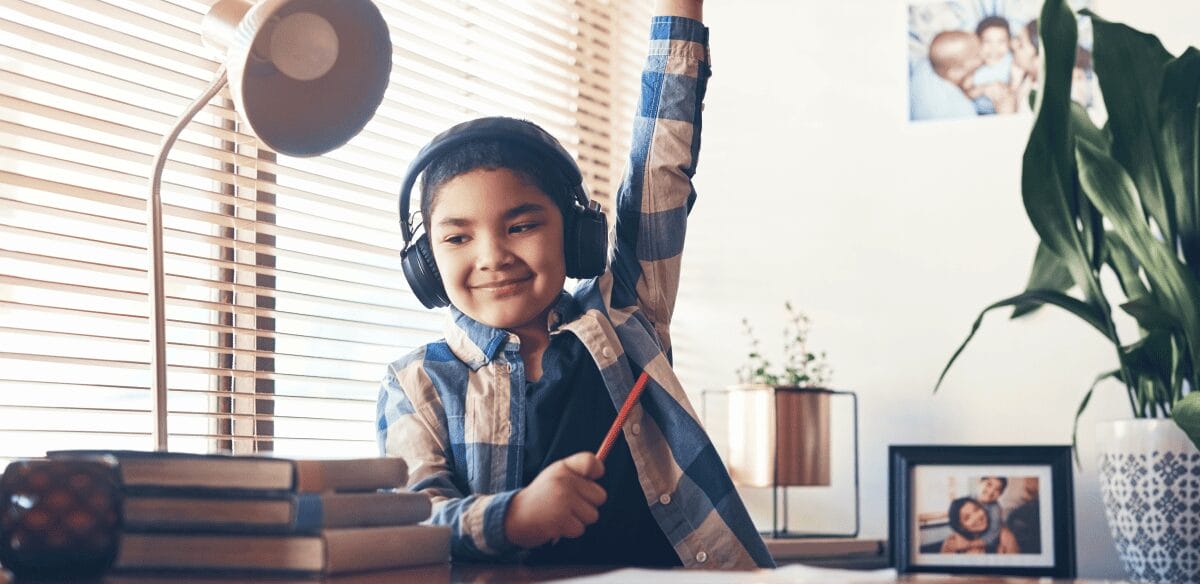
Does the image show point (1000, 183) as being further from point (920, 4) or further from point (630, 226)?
point (630, 226)

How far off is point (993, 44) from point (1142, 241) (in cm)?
107

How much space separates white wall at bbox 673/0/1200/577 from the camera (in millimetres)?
2660

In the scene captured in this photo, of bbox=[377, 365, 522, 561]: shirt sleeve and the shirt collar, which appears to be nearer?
bbox=[377, 365, 522, 561]: shirt sleeve

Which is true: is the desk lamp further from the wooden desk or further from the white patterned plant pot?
the white patterned plant pot

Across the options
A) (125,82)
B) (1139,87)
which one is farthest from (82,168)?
(1139,87)

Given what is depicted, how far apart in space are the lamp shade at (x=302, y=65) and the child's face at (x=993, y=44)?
6.51 ft

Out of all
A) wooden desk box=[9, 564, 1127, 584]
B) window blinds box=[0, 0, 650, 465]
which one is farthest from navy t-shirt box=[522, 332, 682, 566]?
window blinds box=[0, 0, 650, 465]

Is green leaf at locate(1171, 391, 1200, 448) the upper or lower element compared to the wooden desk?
upper

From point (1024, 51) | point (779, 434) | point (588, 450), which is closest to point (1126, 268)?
point (779, 434)

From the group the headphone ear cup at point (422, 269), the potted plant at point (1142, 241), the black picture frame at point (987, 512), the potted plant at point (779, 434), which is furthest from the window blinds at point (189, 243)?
the potted plant at point (1142, 241)

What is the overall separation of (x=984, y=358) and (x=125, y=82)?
1.85 m

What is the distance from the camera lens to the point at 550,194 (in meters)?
1.32

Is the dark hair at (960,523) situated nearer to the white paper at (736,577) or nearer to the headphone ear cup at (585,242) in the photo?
the headphone ear cup at (585,242)

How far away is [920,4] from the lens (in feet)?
9.23
